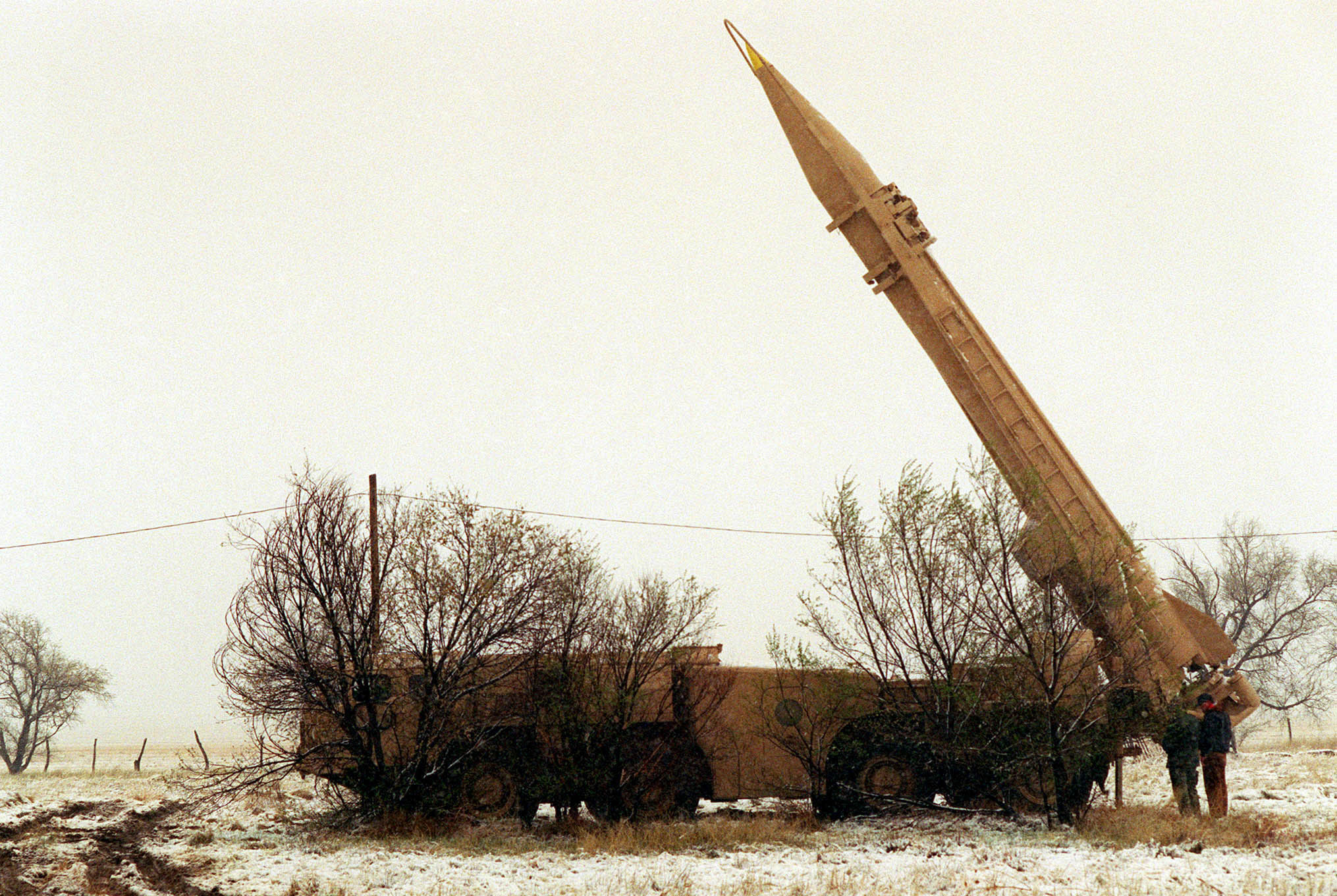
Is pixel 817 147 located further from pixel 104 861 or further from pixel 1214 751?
pixel 104 861

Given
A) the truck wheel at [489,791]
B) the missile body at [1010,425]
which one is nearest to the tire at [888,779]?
the missile body at [1010,425]

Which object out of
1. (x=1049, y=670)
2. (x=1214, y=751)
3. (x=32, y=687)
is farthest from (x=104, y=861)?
(x=32, y=687)

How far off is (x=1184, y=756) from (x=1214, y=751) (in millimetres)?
339

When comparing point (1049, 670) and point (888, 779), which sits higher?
point (1049, 670)

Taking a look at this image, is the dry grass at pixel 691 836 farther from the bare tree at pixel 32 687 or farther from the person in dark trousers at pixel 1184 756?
the bare tree at pixel 32 687

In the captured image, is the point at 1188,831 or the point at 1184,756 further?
the point at 1184,756

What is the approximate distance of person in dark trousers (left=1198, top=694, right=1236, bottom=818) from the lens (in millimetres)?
12297

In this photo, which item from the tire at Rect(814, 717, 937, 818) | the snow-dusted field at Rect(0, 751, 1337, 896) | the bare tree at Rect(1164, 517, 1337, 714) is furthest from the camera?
the bare tree at Rect(1164, 517, 1337, 714)

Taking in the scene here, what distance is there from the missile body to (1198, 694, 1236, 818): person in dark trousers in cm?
53

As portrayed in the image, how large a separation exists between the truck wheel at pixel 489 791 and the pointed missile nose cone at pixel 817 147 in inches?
331

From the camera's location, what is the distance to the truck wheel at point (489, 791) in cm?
1310

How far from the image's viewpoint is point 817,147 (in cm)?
1344

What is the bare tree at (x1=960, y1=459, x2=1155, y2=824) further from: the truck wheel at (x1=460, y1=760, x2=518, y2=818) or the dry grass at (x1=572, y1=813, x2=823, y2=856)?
the truck wheel at (x1=460, y1=760, x2=518, y2=818)

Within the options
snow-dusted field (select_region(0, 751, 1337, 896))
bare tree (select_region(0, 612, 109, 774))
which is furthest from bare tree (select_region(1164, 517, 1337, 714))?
bare tree (select_region(0, 612, 109, 774))
